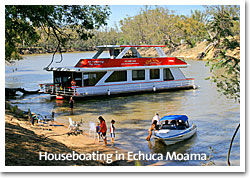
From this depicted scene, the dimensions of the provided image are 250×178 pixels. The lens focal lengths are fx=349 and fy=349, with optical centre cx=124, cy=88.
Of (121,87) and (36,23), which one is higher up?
(36,23)

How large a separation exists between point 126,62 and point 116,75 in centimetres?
122

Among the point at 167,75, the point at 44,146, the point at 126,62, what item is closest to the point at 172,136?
the point at 44,146

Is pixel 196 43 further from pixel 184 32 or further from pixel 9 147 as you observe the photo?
pixel 9 147

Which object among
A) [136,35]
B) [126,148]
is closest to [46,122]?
[126,148]

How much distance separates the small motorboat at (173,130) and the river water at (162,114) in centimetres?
28

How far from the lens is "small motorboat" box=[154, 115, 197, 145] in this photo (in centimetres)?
1334

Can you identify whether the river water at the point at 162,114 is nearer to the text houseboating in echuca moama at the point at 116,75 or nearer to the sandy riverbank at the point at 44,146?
the text houseboating in echuca moama at the point at 116,75

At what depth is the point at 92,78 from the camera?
985 inches

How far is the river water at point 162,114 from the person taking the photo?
13409mm

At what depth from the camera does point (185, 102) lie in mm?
23703

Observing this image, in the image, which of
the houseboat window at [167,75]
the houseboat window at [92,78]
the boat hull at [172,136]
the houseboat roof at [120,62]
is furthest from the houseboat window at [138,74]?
the boat hull at [172,136]

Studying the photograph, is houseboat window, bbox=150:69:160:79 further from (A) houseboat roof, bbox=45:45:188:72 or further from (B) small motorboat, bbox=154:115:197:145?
(B) small motorboat, bbox=154:115:197:145

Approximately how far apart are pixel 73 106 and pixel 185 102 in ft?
24.7

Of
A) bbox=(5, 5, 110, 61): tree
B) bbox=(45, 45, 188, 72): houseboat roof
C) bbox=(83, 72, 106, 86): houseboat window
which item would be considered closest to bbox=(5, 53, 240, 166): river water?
bbox=(83, 72, 106, 86): houseboat window
